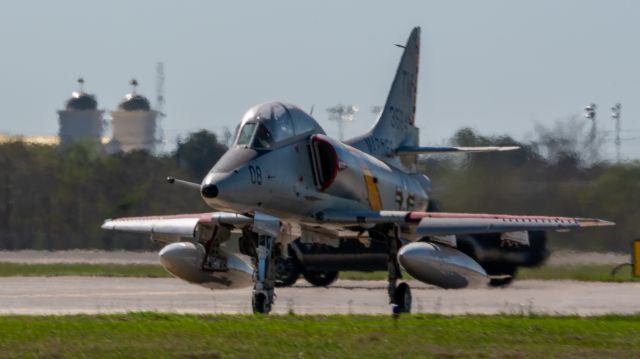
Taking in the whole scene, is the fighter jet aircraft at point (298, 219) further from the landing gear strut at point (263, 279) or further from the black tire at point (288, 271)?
the black tire at point (288, 271)

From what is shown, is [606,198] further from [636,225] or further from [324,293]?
[324,293]

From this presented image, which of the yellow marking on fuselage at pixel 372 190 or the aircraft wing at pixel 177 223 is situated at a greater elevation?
the yellow marking on fuselage at pixel 372 190

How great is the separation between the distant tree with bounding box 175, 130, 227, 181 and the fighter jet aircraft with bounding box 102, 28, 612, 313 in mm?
22774

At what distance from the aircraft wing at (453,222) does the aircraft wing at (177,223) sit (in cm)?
143

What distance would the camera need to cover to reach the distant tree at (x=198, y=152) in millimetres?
47969

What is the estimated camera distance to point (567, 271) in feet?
106

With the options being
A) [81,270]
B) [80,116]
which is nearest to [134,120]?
[80,116]

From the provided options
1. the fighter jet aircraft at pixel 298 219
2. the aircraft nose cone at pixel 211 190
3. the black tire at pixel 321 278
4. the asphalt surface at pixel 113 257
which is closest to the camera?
the aircraft nose cone at pixel 211 190

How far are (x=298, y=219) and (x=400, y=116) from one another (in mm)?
6794

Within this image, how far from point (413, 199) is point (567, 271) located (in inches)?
304

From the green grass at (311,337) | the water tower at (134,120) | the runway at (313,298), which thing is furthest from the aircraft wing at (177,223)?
the water tower at (134,120)

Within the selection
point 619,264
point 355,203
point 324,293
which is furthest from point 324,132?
point 619,264

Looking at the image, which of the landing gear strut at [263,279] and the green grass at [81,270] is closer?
the landing gear strut at [263,279]

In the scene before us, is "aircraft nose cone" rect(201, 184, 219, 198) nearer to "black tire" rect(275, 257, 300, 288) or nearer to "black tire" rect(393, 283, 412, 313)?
"black tire" rect(393, 283, 412, 313)
